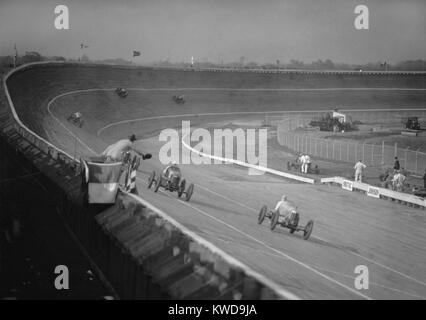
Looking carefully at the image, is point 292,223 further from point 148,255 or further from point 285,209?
point 148,255

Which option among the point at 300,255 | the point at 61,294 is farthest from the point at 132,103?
the point at 61,294

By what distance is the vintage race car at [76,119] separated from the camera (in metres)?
58.8

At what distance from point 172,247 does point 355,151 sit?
108ft

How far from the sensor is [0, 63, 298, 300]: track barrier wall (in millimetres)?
8430

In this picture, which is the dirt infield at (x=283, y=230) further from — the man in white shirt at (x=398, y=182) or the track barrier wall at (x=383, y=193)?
the man in white shirt at (x=398, y=182)

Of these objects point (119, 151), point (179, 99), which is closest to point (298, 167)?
point (119, 151)

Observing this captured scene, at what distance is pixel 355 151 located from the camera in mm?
41719

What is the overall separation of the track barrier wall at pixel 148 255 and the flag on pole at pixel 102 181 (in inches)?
8.7

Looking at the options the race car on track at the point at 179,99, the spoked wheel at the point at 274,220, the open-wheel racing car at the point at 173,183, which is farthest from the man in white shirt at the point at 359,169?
the race car on track at the point at 179,99

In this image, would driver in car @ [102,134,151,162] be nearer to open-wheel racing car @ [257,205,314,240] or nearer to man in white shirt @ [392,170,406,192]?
open-wheel racing car @ [257,205,314,240]

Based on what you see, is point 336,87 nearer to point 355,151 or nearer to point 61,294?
point 355,151

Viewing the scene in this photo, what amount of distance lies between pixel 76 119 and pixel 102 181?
45.9m

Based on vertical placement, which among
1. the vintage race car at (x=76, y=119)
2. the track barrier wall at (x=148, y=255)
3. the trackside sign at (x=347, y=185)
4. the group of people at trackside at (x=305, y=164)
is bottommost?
the trackside sign at (x=347, y=185)

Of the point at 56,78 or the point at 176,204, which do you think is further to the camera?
the point at 56,78
